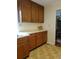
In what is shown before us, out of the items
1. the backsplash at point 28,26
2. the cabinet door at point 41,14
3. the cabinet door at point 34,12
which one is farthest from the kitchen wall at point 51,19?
the cabinet door at point 34,12

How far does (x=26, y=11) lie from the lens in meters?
4.52

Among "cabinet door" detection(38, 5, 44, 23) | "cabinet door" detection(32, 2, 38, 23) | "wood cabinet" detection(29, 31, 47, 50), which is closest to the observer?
"wood cabinet" detection(29, 31, 47, 50)

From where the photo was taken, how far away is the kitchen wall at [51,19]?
618cm

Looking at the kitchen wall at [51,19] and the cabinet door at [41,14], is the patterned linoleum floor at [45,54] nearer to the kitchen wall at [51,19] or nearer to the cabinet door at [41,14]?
the kitchen wall at [51,19]

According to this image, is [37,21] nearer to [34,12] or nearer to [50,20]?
[34,12]

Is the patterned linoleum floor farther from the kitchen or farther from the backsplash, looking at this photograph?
the backsplash

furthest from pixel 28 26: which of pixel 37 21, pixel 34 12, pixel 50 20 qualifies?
pixel 50 20

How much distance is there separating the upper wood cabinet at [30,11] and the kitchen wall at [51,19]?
0.34m

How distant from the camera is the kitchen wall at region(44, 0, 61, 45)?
6182mm

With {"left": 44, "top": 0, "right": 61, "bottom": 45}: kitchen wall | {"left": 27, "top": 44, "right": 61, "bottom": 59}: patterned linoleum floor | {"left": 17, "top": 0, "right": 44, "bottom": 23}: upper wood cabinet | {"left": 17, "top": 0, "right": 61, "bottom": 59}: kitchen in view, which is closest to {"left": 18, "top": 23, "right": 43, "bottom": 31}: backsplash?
{"left": 17, "top": 0, "right": 61, "bottom": 59}: kitchen

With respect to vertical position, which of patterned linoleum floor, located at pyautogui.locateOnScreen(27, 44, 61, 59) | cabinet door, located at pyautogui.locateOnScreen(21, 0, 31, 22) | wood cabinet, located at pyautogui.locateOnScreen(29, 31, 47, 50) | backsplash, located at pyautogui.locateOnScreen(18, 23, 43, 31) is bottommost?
patterned linoleum floor, located at pyautogui.locateOnScreen(27, 44, 61, 59)
